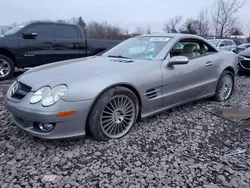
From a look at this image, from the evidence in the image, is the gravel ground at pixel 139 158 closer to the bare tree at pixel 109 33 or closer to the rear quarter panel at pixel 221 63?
the rear quarter panel at pixel 221 63

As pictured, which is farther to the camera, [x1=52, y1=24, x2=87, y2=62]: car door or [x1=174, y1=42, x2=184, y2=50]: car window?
[x1=52, y1=24, x2=87, y2=62]: car door

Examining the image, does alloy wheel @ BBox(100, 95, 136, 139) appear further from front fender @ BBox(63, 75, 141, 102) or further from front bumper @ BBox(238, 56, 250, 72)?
front bumper @ BBox(238, 56, 250, 72)

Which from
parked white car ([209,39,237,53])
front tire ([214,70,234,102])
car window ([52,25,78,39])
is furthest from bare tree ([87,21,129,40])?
front tire ([214,70,234,102])

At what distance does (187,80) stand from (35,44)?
479cm

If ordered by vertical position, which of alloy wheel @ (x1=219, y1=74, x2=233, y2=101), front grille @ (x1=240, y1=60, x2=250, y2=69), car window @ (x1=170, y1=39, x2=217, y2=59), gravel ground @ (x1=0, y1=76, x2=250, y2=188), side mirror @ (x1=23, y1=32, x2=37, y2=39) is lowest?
gravel ground @ (x1=0, y1=76, x2=250, y2=188)

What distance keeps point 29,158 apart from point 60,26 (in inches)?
214

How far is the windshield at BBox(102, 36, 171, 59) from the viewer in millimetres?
3348

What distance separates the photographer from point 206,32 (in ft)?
109

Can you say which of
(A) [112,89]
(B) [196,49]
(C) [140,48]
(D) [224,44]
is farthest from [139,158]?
(D) [224,44]

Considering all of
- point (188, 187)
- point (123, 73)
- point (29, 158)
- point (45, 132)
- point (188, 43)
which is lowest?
point (188, 187)

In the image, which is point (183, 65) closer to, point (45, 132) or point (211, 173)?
point (211, 173)

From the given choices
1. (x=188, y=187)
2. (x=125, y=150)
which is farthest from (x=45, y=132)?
(x=188, y=187)

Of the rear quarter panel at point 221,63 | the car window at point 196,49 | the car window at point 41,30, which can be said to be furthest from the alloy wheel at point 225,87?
the car window at point 41,30

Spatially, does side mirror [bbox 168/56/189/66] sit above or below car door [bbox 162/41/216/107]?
above
